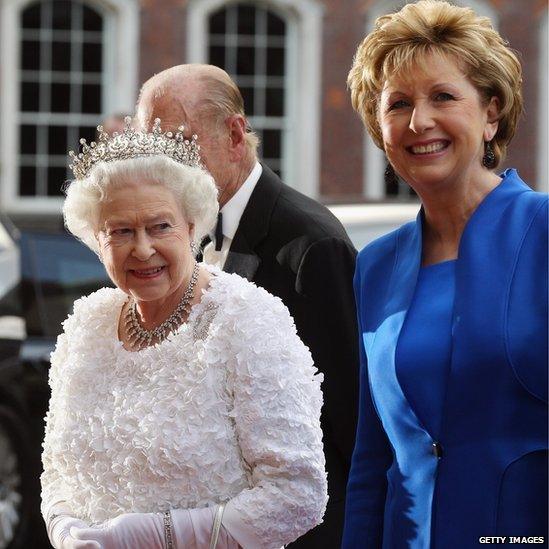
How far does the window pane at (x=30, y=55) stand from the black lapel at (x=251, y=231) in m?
14.7

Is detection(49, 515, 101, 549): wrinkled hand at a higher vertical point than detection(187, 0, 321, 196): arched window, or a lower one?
lower

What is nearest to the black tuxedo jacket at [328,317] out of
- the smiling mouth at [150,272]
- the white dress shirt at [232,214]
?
the white dress shirt at [232,214]

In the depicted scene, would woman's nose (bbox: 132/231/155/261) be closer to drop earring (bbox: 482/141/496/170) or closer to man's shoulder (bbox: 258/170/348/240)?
drop earring (bbox: 482/141/496/170)

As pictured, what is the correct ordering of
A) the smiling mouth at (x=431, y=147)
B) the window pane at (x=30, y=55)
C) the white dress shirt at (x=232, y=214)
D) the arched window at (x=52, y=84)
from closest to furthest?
the smiling mouth at (x=431, y=147)
the white dress shirt at (x=232, y=214)
the arched window at (x=52, y=84)
the window pane at (x=30, y=55)

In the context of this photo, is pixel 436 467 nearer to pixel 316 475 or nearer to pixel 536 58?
pixel 316 475

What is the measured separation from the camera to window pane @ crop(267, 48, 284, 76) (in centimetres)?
1867

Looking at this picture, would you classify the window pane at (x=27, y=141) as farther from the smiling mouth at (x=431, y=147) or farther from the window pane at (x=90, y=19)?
the smiling mouth at (x=431, y=147)

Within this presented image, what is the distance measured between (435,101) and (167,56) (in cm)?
1556

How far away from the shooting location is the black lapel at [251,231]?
3873 mm

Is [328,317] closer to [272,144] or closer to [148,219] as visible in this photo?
[148,219]

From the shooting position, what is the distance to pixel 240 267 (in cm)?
388

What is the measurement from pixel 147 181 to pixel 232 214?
91 centimetres

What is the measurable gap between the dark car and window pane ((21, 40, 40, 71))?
1085 centimetres

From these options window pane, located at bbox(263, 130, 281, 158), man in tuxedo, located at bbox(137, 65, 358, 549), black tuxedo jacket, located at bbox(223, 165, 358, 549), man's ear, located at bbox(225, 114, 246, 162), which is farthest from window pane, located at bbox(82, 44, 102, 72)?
black tuxedo jacket, located at bbox(223, 165, 358, 549)
